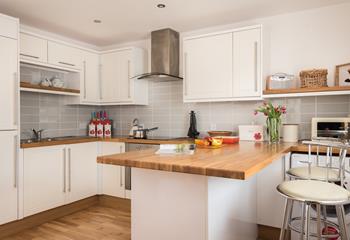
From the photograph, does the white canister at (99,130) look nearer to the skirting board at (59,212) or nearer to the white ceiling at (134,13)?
the skirting board at (59,212)

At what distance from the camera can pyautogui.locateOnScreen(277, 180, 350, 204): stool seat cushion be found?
52.8 inches

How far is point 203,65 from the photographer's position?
316cm

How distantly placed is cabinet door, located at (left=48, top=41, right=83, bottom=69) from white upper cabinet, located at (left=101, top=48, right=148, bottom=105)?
1.34ft

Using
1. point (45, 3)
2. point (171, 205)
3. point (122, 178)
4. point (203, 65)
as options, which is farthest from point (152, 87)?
point (171, 205)

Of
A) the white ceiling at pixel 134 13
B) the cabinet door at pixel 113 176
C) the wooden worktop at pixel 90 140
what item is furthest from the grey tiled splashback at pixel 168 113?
the white ceiling at pixel 134 13

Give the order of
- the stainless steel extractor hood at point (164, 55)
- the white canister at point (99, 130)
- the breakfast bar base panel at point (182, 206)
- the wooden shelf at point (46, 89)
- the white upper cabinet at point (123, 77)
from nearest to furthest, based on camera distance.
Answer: the breakfast bar base panel at point (182, 206) < the wooden shelf at point (46, 89) < the stainless steel extractor hood at point (164, 55) < the white upper cabinet at point (123, 77) < the white canister at point (99, 130)

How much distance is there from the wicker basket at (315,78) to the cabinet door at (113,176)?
7.33 feet

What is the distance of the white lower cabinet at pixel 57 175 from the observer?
284 centimetres

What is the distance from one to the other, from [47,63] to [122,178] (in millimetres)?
1666

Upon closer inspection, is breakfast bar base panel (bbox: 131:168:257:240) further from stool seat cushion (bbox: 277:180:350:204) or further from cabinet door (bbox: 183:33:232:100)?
cabinet door (bbox: 183:33:232:100)

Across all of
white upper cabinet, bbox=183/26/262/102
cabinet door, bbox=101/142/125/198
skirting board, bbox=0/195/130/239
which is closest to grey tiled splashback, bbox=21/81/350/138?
white upper cabinet, bbox=183/26/262/102

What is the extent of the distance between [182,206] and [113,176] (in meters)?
2.18

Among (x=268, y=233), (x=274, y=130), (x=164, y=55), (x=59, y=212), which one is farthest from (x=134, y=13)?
(x=268, y=233)

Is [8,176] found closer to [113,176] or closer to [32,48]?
[113,176]
